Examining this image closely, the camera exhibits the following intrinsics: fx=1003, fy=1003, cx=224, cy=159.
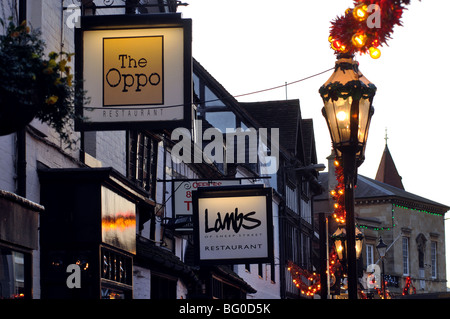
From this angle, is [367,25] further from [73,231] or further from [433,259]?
[433,259]

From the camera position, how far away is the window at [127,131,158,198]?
21.0 metres

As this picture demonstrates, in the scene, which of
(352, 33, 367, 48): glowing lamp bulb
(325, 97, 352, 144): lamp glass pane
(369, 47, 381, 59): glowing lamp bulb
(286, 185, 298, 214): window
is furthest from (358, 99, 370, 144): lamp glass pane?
(286, 185, 298, 214): window

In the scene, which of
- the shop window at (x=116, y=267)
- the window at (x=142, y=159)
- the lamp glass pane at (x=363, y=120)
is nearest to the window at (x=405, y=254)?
the window at (x=142, y=159)

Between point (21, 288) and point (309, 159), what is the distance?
4318cm

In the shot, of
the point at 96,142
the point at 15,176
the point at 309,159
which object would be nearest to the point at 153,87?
the point at 15,176

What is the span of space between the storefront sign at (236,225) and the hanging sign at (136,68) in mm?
6910

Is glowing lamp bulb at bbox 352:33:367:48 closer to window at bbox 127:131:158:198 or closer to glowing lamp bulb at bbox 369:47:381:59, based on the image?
glowing lamp bulb at bbox 369:47:381:59

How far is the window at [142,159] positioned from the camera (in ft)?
68.9

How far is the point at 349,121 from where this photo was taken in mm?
11438

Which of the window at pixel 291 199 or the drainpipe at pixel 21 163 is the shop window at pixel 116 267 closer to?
the drainpipe at pixel 21 163

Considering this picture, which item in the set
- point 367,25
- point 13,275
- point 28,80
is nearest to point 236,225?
point 13,275

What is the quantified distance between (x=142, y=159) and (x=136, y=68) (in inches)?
327

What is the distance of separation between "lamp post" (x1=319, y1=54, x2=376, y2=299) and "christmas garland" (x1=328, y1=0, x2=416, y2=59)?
817mm
